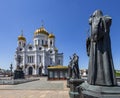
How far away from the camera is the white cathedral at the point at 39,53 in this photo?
84.5 meters

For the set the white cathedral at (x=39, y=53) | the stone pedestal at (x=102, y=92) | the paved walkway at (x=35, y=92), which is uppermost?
the white cathedral at (x=39, y=53)

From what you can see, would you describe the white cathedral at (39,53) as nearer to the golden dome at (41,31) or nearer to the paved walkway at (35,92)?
the golden dome at (41,31)

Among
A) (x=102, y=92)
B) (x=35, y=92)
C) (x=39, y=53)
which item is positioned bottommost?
(x=35, y=92)

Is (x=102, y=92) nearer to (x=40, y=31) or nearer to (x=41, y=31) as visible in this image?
(x=40, y=31)

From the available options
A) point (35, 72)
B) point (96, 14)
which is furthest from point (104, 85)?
point (35, 72)

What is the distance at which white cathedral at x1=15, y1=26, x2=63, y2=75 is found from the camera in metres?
84.5

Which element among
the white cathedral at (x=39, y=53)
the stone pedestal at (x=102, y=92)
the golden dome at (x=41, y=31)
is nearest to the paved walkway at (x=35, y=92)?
the stone pedestal at (x=102, y=92)

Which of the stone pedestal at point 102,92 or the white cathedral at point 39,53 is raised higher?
the white cathedral at point 39,53

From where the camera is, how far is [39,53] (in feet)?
282

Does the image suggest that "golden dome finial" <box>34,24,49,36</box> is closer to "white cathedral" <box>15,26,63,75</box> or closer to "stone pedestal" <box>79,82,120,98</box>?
"white cathedral" <box>15,26,63,75</box>

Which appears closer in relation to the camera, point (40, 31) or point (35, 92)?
point (35, 92)

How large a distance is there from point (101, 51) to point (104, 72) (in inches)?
18.4

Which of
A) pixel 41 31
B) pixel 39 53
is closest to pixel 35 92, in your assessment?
pixel 39 53

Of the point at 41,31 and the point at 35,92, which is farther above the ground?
the point at 41,31
